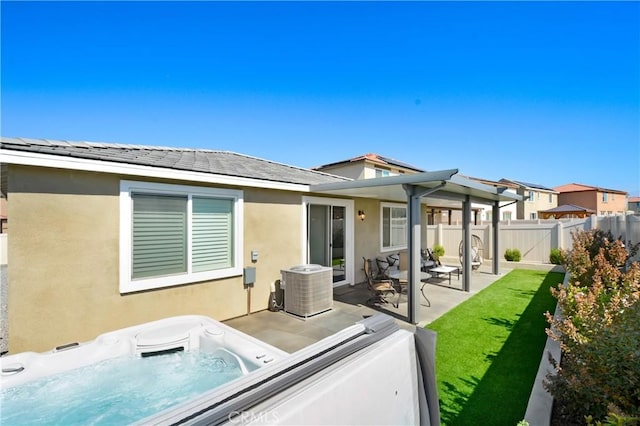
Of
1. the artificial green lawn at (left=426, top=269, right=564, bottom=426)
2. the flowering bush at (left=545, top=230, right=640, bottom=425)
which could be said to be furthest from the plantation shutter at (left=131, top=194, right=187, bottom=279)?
the flowering bush at (left=545, top=230, right=640, bottom=425)

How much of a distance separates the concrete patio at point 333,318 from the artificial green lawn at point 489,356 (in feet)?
1.58

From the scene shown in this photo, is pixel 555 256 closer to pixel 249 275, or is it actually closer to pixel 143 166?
pixel 249 275

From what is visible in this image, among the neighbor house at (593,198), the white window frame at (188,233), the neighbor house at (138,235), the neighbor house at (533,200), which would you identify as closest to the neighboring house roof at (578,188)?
the neighbor house at (593,198)

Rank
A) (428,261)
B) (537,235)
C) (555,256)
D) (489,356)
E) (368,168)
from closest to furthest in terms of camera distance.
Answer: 1. (489,356)
2. (428,261)
3. (555,256)
4. (537,235)
5. (368,168)

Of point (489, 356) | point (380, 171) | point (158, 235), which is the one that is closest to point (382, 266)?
point (489, 356)

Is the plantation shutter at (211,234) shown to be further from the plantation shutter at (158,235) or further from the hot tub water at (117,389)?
the hot tub water at (117,389)

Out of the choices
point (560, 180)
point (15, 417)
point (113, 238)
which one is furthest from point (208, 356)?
point (560, 180)

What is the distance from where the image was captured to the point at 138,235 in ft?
18.9

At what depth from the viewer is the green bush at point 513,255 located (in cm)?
1526

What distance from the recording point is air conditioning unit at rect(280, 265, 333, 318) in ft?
23.2

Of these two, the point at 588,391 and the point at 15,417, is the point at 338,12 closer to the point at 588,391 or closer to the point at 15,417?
the point at 588,391

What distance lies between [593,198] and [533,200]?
39.4 ft

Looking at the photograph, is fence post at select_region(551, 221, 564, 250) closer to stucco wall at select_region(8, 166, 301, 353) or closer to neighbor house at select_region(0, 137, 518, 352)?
neighbor house at select_region(0, 137, 518, 352)

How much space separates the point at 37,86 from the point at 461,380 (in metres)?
15.4
